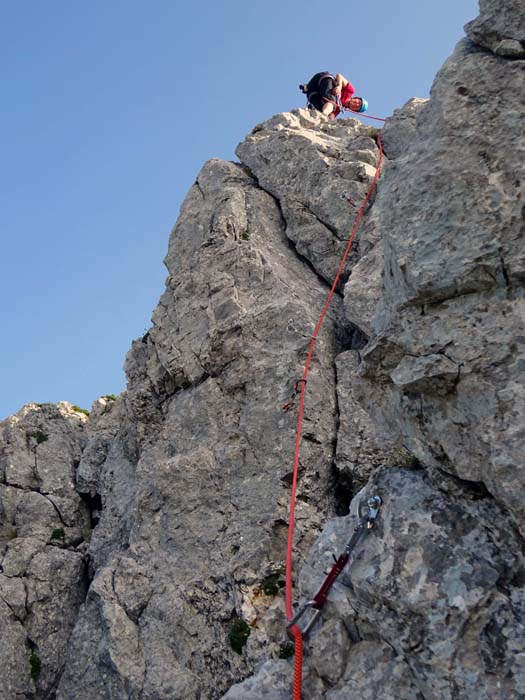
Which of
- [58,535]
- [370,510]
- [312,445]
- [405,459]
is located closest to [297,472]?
[312,445]

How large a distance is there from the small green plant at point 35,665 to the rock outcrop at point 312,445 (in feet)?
0.10

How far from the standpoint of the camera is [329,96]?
31797 millimetres

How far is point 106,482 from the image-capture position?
20281 millimetres

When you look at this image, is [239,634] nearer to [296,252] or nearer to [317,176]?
[296,252]

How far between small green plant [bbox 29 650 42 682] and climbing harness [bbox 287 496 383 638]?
31.7 feet

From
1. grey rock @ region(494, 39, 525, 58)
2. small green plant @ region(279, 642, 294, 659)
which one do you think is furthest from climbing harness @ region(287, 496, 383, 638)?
grey rock @ region(494, 39, 525, 58)

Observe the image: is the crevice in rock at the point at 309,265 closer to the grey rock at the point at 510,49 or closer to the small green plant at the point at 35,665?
the grey rock at the point at 510,49

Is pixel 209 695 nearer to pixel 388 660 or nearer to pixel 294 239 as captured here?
pixel 388 660

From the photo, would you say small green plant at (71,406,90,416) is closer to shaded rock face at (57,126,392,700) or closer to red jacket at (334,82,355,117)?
shaded rock face at (57,126,392,700)

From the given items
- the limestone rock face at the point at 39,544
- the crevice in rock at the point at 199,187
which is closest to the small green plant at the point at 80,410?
the limestone rock face at the point at 39,544

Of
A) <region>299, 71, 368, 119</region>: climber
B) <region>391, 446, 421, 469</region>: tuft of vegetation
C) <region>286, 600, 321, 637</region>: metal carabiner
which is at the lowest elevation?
<region>286, 600, 321, 637</region>: metal carabiner

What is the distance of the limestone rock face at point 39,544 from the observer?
1631cm

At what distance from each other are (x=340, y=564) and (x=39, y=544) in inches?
477

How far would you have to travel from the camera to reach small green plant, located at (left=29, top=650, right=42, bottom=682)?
16125 mm
